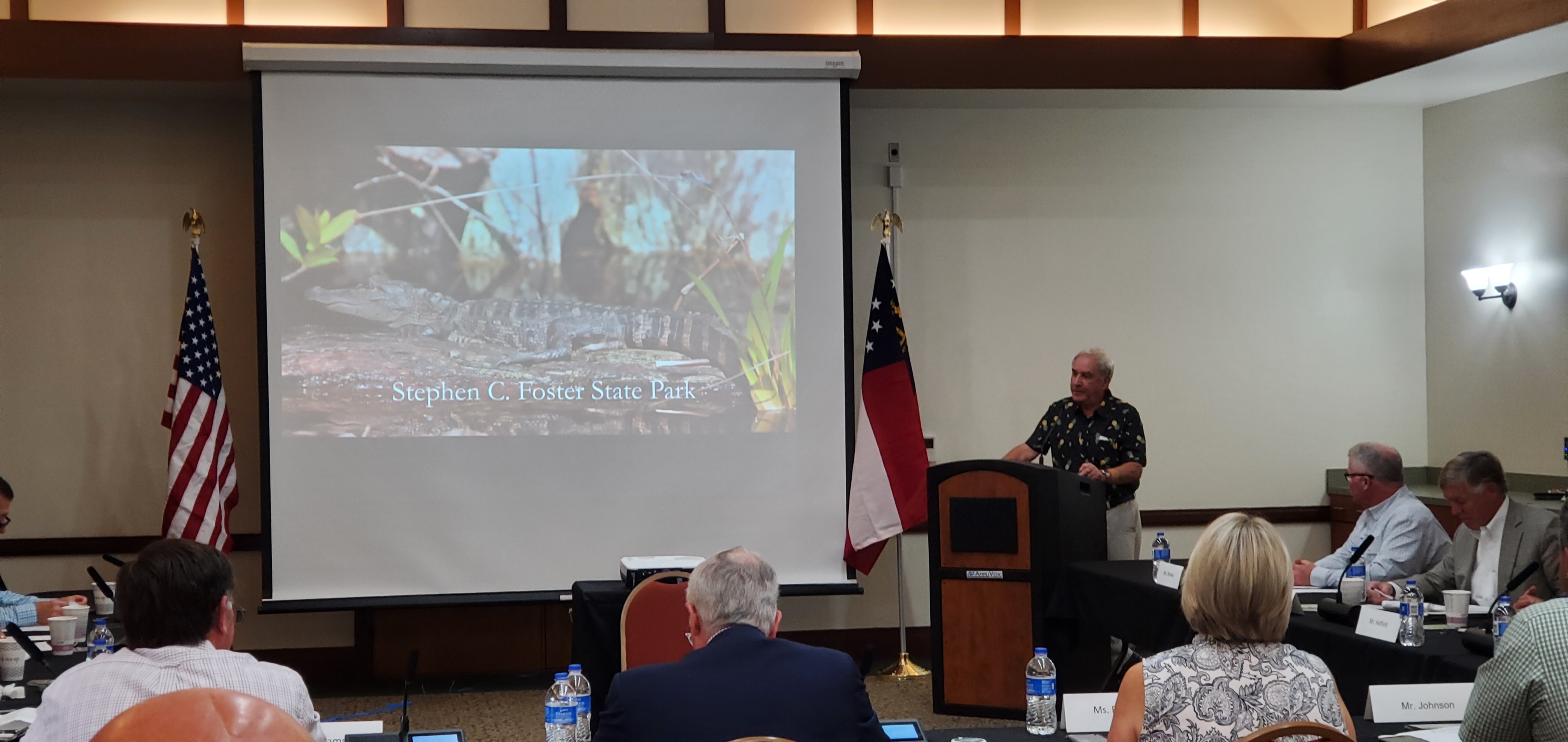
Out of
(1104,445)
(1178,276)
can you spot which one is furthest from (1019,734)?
(1178,276)

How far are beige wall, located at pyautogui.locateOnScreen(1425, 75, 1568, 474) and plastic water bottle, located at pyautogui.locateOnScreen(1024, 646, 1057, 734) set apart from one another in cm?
457

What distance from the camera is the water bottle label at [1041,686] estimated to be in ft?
10.6

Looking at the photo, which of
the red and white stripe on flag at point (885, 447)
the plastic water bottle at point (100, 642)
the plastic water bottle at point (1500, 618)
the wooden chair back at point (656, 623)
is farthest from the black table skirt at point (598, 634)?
the plastic water bottle at point (1500, 618)

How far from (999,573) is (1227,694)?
3.34 meters

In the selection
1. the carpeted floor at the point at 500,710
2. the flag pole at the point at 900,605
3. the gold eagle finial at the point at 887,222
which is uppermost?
the gold eagle finial at the point at 887,222

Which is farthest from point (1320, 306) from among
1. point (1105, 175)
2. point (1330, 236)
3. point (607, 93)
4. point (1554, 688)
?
point (1554, 688)

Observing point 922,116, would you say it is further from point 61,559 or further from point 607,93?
point 61,559

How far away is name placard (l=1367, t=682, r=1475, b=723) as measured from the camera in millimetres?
3107

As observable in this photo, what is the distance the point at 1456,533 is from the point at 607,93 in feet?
13.7

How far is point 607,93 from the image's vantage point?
6.46 meters

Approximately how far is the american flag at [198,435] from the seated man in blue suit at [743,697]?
4.26m

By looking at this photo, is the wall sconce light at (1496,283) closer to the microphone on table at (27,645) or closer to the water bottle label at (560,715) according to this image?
the water bottle label at (560,715)

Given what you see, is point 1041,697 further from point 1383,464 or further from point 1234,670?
point 1383,464

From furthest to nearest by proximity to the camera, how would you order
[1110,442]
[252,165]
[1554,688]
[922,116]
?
[922,116], [252,165], [1110,442], [1554,688]
